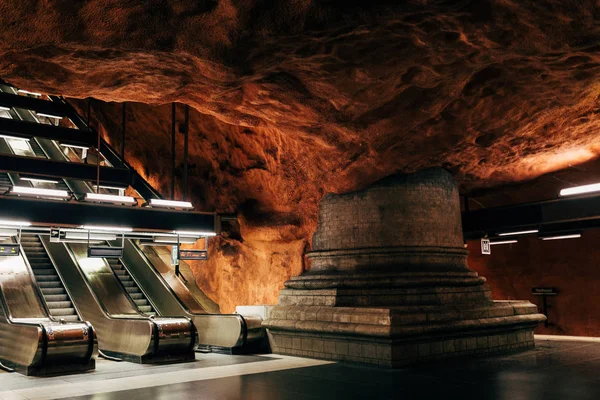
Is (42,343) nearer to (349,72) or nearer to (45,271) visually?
(45,271)

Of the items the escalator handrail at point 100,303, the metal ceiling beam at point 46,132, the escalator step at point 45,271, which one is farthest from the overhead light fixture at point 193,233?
the metal ceiling beam at point 46,132

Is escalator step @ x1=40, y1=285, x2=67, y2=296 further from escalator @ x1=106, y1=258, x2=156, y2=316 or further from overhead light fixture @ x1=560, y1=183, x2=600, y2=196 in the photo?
overhead light fixture @ x1=560, y1=183, x2=600, y2=196

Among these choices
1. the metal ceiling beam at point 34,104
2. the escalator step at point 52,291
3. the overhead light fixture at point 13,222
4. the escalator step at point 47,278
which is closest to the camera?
the overhead light fixture at point 13,222

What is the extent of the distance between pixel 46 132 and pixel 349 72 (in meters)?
10.6

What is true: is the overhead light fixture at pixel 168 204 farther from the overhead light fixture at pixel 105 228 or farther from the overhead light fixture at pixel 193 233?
the overhead light fixture at pixel 105 228

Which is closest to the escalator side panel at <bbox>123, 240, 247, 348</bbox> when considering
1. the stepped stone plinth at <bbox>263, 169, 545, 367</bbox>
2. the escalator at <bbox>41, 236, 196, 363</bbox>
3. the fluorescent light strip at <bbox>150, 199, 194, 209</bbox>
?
the escalator at <bbox>41, 236, 196, 363</bbox>

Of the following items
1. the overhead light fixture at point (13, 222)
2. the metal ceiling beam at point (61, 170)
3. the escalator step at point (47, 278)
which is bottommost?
the escalator step at point (47, 278)

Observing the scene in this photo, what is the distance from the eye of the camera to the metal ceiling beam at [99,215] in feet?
29.6

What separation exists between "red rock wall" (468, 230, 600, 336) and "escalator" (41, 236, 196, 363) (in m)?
9.33

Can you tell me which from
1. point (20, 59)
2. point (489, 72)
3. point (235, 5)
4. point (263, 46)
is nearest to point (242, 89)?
point (263, 46)

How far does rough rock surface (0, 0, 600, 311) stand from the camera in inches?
219

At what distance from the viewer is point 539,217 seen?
11625 mm

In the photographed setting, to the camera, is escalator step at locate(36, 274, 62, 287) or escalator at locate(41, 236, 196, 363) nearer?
escalator at locate(41, 236, 196, 363)

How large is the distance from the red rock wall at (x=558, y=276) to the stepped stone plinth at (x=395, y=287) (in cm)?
324
